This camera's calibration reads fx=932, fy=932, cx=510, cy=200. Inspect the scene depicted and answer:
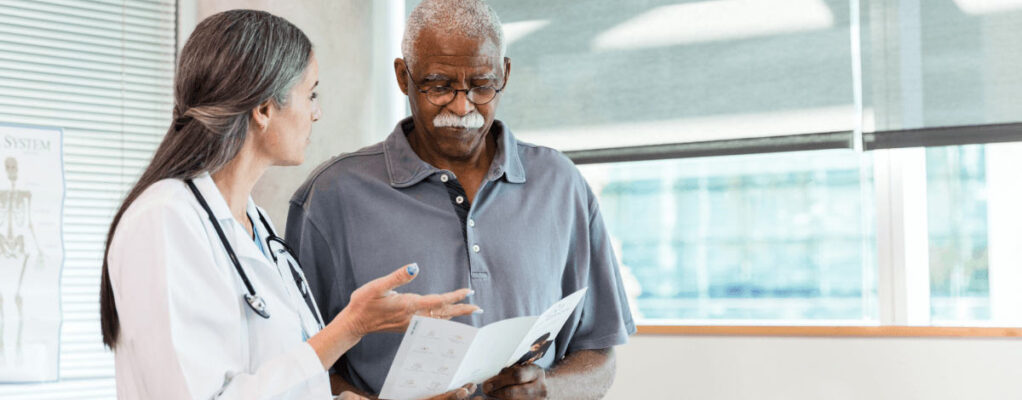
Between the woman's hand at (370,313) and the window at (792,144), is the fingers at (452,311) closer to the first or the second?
the woman's hand at (370,313)

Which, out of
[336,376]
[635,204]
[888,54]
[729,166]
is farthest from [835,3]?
[336,376]

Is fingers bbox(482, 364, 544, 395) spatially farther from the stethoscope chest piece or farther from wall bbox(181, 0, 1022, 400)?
wall bbox(181, 0, 1022, 400)

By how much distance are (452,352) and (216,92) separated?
1.63 ft

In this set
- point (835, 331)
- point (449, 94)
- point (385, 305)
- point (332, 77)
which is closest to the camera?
point (385, 305)

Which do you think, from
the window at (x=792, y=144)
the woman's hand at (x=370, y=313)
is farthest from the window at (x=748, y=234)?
the woman's hand at (x=370, y=313)

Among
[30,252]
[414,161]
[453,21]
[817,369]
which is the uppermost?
[453,21]

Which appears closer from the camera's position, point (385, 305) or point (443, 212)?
point (385, 305)

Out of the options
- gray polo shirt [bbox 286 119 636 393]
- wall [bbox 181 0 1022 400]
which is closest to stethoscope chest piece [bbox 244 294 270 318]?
gray polo shirt [bbox 286 119 636 393]

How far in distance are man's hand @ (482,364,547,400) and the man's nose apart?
476 millimetres

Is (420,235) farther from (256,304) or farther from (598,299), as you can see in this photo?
(256,304)

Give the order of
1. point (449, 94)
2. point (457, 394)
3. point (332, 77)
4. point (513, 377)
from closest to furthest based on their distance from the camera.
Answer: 1. point (457, 394)
2. point (513, 377)
3. point (449, 94)
4. point (332, 77)

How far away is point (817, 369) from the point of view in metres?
2.82

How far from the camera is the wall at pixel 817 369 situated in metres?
2.63

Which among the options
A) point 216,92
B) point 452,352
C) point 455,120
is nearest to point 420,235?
point 455,120
